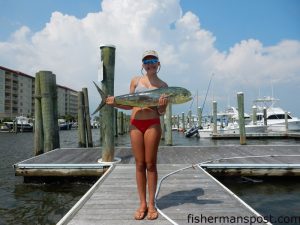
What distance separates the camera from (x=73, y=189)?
8.16 m

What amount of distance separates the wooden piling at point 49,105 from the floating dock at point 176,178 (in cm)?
61

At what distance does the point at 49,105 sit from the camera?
34.6 ft

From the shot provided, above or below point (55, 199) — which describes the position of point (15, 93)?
above

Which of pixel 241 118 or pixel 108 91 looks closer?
pixel 108 91

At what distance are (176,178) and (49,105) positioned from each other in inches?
225

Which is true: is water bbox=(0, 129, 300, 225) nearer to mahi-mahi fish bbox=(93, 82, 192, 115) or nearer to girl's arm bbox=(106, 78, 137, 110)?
girl's arm bbox=(106, 78, 137, 110)

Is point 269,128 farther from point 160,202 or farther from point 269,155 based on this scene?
point 160,202

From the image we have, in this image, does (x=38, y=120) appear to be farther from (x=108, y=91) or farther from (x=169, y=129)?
(x=169, y=129)

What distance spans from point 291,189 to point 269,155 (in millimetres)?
1973

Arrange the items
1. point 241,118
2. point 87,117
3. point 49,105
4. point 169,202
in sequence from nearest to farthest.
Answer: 1. point 169,202
2. point 49,105
3. point 87,117
4. point 241,118

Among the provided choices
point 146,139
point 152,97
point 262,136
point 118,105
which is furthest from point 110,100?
point 262,136

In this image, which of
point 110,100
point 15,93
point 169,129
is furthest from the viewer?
point 15,93

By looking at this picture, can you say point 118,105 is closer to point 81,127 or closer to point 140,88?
point 140,88

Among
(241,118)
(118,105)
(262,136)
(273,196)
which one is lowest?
(273,196)
